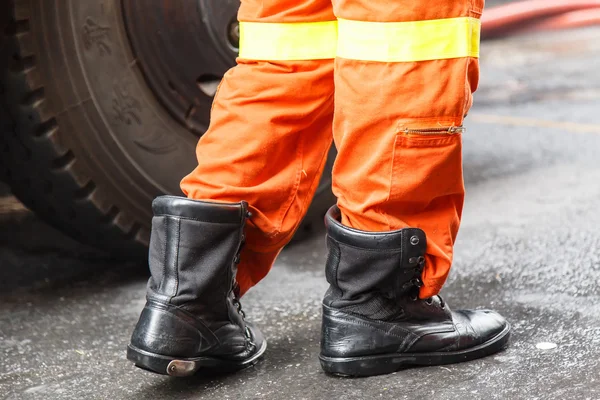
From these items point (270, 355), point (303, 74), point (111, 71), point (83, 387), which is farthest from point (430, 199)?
point (111, 71)

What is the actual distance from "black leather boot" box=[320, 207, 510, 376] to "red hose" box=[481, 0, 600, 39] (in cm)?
267

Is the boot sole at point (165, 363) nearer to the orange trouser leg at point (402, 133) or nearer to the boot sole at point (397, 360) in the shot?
the boot sole at point (397, 360)

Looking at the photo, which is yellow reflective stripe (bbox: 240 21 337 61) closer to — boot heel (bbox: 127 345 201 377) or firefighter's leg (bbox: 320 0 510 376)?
firefighter's leg (bbox: 320 0 510 376)

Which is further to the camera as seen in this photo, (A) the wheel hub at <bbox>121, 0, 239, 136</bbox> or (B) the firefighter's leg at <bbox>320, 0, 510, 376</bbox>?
(A) the wheel hub at <bbox>121, 0, 239, 136</bbox>

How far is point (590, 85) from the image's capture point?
420cm

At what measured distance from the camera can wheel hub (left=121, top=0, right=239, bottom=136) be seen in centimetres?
199

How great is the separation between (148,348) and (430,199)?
0.51 meters

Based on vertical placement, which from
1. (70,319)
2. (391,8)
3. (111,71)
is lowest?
Result: (70,319)

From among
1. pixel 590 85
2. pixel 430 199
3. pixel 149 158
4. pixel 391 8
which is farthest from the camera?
pixel 590 85

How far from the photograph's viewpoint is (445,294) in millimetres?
1976

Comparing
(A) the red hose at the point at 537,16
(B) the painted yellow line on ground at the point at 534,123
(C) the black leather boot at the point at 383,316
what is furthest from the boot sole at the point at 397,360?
(A) the red hose at the point at 537,16

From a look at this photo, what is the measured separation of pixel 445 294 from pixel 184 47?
763 millimetres

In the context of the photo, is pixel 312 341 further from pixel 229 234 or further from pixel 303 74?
pixel 303 74

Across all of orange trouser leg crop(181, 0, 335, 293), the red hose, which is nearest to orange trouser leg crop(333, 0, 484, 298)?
orange trouser leg crop(181, 0, 335, 293)
